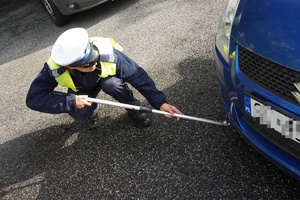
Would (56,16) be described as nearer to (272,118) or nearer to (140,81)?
(140,81)

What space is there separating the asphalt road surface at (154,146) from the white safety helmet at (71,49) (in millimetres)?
785

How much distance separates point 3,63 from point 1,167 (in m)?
2.24

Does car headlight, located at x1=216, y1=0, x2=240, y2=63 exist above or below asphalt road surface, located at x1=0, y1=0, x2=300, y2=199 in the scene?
above

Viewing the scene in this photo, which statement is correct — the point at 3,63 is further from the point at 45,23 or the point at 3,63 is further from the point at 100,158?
the point at 100,158

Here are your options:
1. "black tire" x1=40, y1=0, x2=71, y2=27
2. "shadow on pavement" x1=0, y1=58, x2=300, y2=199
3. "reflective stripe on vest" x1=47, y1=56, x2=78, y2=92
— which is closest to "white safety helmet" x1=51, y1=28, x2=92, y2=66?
"reflective stripe on vest" x1=47, y1=56, x2=78, y2=92

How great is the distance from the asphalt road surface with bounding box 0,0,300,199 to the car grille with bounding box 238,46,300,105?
660mm

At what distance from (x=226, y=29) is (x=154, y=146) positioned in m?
0.94

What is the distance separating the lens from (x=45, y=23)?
499 centimetres

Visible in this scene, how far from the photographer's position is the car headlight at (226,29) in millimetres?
1728

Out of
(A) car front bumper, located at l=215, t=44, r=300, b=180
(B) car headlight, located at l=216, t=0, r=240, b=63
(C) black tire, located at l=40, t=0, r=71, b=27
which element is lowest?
(C) black tire, located at l=40, t=0, r=71, b=27

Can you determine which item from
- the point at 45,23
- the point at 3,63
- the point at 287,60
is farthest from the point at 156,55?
the point at 45,23

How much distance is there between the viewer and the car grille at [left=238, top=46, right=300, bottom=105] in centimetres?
124

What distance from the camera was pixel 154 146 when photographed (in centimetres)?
215

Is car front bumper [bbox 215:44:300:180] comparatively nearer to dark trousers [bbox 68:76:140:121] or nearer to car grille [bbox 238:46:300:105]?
car grille [bbox 238:46:300:105]
